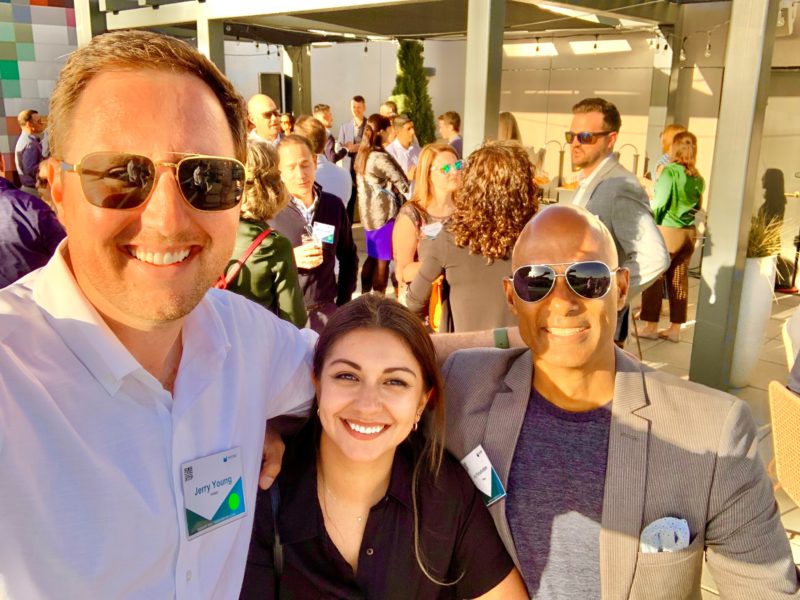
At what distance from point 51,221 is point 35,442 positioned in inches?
131

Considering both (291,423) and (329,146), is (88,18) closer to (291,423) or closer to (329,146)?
(329,146)

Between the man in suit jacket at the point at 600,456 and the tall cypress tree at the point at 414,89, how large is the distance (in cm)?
1303

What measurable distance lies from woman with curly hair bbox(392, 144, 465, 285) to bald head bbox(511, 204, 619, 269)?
98.1 inches

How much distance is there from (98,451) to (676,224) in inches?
259

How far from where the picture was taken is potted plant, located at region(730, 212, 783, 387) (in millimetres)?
5273

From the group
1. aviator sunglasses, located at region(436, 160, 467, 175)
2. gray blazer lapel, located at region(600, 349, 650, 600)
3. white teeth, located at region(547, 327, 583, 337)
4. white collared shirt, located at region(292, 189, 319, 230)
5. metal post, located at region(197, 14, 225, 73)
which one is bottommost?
gray blazer lapel, located at region(600, 349, 650, 600)

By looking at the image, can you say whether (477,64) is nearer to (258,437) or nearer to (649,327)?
(649,327)

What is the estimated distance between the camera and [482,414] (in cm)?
183

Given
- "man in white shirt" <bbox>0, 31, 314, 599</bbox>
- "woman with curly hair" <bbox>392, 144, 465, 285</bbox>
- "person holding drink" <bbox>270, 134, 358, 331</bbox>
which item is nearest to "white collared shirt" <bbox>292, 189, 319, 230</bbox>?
"person holding drink" <bbox>270, 134, 358, 331</bbox>

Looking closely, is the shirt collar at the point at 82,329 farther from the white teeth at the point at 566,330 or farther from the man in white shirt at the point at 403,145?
the man in white shirt at the point at 403,145

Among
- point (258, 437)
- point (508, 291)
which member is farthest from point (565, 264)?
point (258, 437)

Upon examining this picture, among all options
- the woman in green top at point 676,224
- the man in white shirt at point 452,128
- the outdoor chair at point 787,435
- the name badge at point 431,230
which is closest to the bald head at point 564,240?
the outdoor chair at point 787,435

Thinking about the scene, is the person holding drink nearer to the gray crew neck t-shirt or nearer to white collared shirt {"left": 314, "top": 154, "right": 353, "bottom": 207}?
white collared shirt {"left": 314, "top": 154, "right": 353, "bottom": 207}

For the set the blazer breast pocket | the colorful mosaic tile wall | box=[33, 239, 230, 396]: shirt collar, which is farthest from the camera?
the colorful mosaic tile wall
